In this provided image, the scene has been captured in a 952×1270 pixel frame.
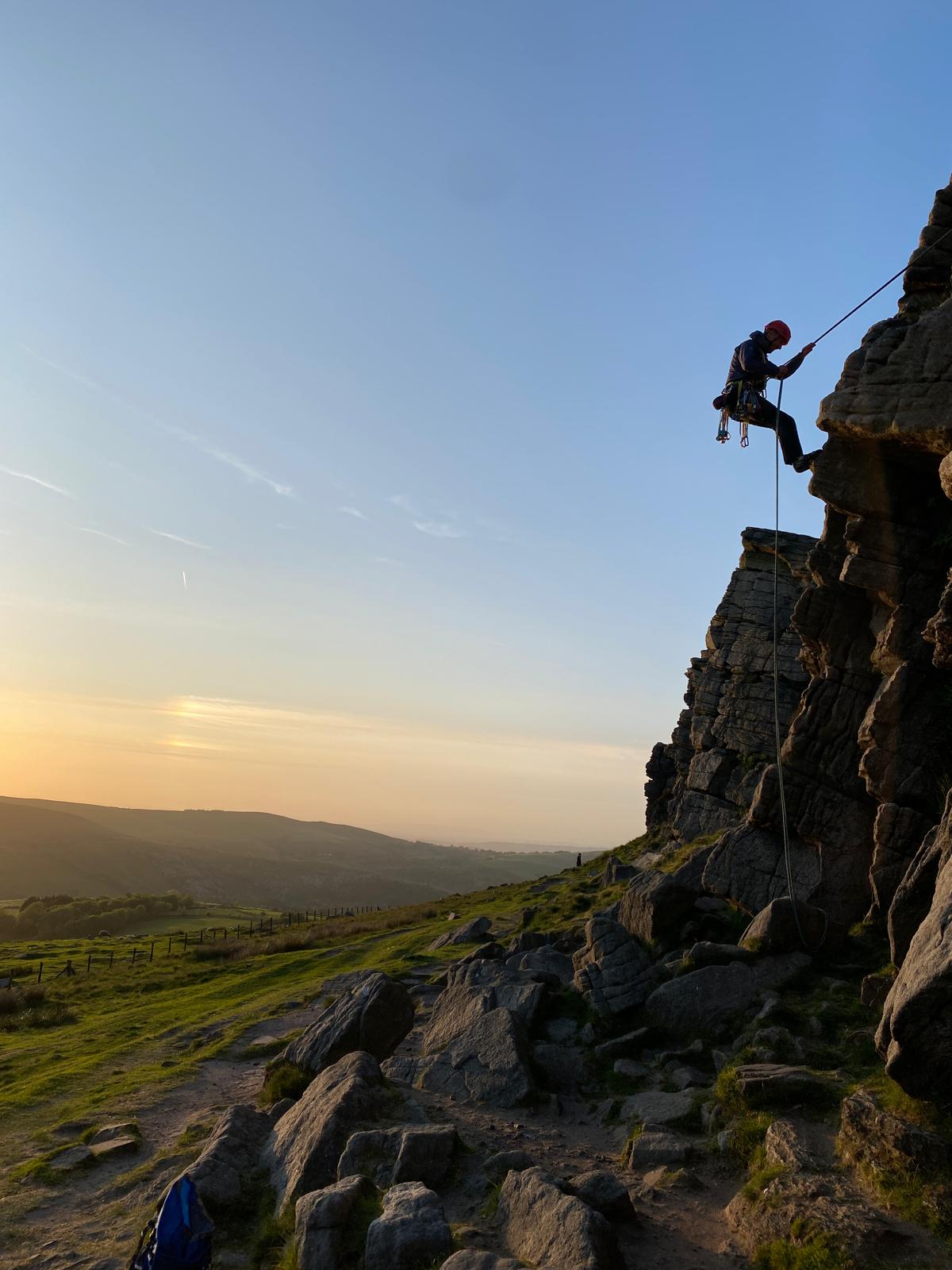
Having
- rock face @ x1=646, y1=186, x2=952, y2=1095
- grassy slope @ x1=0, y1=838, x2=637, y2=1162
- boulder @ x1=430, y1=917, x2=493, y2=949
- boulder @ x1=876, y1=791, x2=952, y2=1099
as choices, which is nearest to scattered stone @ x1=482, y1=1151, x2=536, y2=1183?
boulder @ x1=876, y1=791, x2=952, y2=1099

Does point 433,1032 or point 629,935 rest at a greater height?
point 629,935

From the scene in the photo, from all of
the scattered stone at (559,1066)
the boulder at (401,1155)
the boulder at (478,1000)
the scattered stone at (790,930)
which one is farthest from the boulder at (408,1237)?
the scattered stone at (790,930)

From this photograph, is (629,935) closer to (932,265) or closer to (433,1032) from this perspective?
(433,1032)

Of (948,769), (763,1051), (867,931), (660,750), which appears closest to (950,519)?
(948,769)

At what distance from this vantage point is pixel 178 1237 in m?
10.2

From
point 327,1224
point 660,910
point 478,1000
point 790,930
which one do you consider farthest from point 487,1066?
point 790,930

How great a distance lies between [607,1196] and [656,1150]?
7.82 feet

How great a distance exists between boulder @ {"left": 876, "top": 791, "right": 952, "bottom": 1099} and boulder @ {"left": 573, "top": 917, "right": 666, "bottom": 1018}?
894cm

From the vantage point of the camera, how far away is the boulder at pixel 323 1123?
1291cm

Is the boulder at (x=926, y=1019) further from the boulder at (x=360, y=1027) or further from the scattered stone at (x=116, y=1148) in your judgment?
the scattered stone at (x=116, y=1148)

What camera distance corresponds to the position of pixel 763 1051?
15.0 meters

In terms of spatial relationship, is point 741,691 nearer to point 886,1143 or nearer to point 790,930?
point 790,930

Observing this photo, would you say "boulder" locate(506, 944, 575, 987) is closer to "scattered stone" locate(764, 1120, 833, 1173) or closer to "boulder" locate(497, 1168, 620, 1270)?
"scattered stone" locate(764, 1120, 833, 1173)

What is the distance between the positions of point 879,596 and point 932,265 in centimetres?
935
